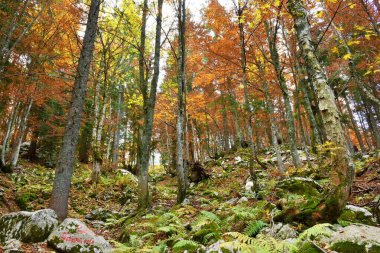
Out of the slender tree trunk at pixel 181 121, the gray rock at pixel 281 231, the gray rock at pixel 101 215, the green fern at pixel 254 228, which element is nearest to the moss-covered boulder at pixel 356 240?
the gray rock at pixel 281 231

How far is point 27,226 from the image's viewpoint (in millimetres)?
5355

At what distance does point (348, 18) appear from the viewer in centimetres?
1453

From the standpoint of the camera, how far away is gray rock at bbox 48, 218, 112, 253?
197 inches

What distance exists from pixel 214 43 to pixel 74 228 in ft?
36.2

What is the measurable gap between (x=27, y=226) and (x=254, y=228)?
481 cm

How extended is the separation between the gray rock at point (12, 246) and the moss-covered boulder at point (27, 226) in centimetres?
18

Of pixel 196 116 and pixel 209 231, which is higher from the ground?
pixel 196 116

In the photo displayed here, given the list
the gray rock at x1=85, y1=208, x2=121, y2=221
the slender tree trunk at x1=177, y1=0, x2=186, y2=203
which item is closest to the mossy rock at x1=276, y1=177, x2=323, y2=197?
the slender tree trunk at x1=177, y1=0, x2=186, y2=203

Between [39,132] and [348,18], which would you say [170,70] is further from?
[348,18]

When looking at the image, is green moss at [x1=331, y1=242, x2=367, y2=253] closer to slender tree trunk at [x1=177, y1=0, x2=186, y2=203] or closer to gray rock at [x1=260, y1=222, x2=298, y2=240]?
gray rock at [x1=260, y1=222, x2=298, y2=240]

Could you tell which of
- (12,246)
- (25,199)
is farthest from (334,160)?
(25,199)

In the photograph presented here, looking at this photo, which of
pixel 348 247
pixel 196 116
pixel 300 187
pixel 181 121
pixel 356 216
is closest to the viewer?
pixel 348 247

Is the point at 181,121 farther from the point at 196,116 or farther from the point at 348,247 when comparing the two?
the point at 196,116

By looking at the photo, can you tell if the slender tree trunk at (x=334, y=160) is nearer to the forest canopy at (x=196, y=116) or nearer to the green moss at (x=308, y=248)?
the forest canopy at (x=196, y=116)
